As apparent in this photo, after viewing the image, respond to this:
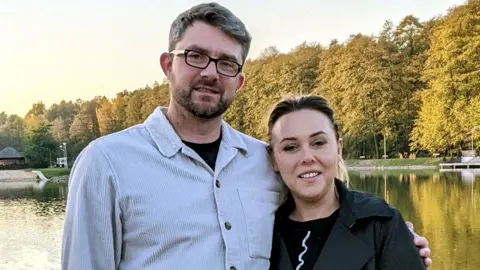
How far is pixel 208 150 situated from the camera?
225 cm

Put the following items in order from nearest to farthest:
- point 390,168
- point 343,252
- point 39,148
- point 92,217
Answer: point 92,217, point 343,252, point 390,168, point 39,148

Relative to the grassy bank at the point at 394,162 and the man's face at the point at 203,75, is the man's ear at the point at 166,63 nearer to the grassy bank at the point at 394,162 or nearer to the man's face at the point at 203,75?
the man's face at the point at 203,75

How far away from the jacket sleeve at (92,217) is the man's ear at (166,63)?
498 mm

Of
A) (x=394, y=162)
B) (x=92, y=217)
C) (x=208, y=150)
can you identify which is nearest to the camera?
(x=92, y=217)

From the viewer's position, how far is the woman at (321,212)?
1976 millimetres

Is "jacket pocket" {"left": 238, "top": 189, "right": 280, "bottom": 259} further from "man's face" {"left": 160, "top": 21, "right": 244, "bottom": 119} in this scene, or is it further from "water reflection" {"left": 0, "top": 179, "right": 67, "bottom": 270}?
"water reflection" {"left": 0, "top": 179, "right": 67, "bottom": 270}

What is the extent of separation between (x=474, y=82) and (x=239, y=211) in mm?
33135

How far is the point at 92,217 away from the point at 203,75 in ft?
2.21

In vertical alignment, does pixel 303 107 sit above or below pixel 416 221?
above

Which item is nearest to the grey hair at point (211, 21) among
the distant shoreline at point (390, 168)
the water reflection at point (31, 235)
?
the water reflection at point (31, 235)

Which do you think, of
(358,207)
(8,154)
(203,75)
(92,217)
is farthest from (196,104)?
(8,154)

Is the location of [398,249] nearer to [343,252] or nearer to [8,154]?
[343,252]

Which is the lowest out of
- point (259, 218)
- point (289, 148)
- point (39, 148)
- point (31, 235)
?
point (31, 235)

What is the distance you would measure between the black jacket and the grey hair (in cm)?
80
